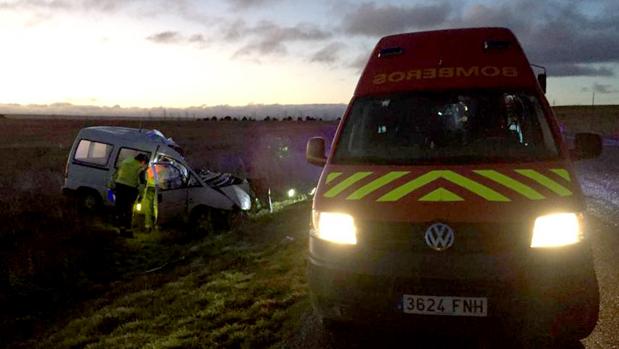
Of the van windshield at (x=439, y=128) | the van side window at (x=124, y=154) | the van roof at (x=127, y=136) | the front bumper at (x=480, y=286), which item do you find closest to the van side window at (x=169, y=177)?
the van roof at (x=127, y=136)

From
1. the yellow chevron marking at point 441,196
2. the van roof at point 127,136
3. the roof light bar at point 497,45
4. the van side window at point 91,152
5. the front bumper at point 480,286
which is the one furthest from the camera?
the van side window at point 91,152

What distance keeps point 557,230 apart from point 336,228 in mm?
1384

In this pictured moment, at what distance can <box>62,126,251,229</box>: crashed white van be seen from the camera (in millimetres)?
12203

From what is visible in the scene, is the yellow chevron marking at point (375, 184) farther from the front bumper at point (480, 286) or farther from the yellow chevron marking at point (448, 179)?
the front bumper at point (480, 286)

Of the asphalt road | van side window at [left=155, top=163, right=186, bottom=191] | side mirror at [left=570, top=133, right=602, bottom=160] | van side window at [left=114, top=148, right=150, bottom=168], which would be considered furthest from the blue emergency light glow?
side mirror at [left=570, top=133, right=602, bottom=160]

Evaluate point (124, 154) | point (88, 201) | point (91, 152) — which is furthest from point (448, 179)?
point (91, 152)

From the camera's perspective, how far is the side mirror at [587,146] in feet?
15.8

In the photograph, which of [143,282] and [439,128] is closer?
[439,128]

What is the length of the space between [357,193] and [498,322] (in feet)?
3.92

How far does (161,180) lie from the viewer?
12.1 metres

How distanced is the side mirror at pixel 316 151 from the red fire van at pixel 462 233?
0.44m

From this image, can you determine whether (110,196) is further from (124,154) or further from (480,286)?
(480,286)

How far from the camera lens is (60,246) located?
11367 millimetres

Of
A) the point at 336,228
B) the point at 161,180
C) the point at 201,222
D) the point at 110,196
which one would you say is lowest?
the point at 201,222
